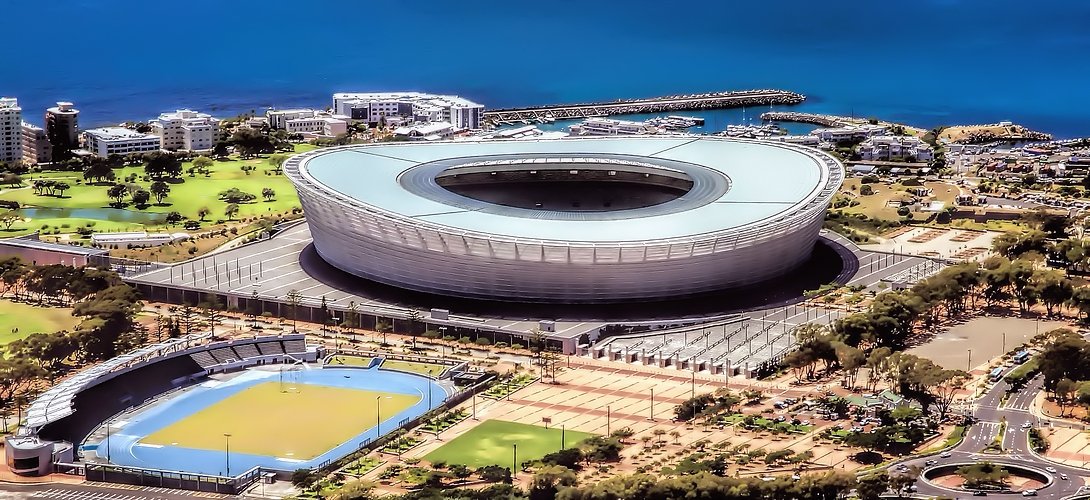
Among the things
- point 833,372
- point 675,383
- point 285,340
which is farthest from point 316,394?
point 833,372

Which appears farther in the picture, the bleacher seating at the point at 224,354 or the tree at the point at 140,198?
the tree at the point at 140,198

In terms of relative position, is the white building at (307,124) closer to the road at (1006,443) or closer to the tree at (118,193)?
the tree at (118,193)

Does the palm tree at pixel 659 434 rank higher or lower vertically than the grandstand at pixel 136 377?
lower

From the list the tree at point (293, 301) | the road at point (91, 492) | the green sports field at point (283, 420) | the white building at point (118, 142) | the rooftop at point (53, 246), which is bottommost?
the road at point (91, 492)

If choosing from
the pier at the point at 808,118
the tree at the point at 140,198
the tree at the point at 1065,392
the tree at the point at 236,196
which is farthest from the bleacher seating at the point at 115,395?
the pier at the point at 808,118

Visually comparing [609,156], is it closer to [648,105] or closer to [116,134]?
[116,134]

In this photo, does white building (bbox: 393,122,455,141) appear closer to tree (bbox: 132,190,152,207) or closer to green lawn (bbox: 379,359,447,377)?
tree (bbox: 132,190,152,207)

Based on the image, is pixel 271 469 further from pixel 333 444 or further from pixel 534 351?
pixel 534 351

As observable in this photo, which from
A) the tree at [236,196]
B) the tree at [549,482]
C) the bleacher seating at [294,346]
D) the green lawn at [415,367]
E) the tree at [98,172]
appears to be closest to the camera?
the tree at [549,482]
